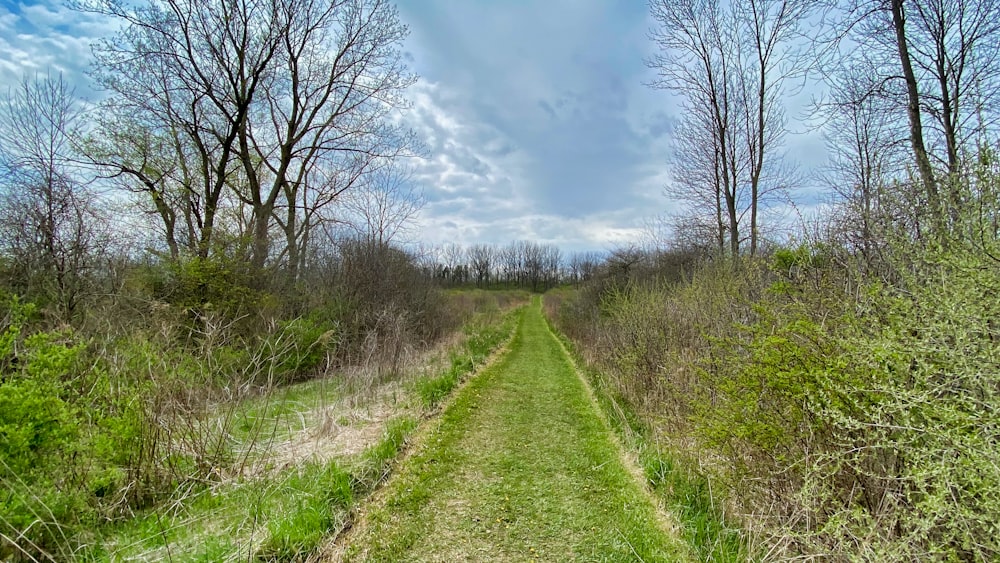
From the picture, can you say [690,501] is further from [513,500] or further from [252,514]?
[252,514]

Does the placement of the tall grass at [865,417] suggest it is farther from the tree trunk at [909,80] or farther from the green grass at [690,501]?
the tree trunk at [909,80]

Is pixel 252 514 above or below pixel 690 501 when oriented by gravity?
above

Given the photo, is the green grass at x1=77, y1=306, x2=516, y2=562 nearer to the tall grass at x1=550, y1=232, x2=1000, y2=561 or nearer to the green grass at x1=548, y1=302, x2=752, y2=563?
the green grass at x1=548, y1=302, x2=752, y2=563

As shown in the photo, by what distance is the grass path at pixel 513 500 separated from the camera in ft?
10.5

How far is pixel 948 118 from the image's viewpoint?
6.22 m

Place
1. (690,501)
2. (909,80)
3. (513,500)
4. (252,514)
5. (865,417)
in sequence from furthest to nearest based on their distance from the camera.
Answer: (909,80)
(513,500)
(690,501)
(252,514)
(865,417)

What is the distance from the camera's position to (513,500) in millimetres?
3996

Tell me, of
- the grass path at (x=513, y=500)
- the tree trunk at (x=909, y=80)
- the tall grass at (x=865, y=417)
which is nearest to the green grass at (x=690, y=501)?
the tall grass at (x=865, y=417)

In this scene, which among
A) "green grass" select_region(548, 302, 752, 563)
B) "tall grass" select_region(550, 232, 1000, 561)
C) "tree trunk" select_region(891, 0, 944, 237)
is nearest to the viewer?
"tall grass" select_region(550, 232, 1000, 561)

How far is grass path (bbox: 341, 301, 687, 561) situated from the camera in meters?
3.20

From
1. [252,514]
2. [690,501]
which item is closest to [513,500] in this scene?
[690,501]

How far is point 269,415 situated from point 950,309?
7543 millimetres

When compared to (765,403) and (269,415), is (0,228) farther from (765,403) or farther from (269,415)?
(765,403)

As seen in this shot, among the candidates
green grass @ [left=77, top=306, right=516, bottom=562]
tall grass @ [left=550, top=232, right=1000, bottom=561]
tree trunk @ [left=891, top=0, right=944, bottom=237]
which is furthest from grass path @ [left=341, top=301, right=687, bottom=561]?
tree trunk @ [left=891, top=0, right=944, bottom=237]
